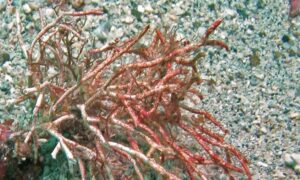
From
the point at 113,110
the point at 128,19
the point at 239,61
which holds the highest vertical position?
the point at 239,61

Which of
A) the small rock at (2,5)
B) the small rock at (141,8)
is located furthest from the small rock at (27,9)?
the small rock at (141,8)

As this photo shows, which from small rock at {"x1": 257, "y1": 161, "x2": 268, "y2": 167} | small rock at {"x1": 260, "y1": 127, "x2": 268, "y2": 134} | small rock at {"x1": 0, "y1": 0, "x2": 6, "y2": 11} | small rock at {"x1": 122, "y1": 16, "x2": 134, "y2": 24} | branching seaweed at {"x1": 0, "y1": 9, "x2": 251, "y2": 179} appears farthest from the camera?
small rock at {"x1": 122, "y1": 16, "x2": 134, "y2": 24}

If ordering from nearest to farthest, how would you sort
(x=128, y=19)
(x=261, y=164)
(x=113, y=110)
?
(x=113, y=110) → (x=261, y=164) → (x=128, y=19)

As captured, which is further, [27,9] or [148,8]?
[148,8]

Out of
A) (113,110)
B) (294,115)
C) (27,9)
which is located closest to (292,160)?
(294,115)

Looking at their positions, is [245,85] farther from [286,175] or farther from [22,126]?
[22,126]

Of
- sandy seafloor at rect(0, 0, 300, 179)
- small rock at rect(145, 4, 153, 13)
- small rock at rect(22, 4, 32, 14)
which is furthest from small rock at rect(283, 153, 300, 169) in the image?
small rock at rect(22, 4, 32, 14)

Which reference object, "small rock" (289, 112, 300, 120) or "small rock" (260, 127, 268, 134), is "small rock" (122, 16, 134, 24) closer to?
"small rock" (260, 127, 268, 134)

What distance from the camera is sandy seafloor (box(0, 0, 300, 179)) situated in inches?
112

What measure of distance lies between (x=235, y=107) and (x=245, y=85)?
0.72 ft

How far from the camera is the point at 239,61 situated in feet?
10.8

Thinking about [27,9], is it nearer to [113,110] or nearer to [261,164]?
[113,110]

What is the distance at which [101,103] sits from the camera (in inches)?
93.0

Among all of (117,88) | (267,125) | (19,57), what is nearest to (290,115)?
(267,125)
